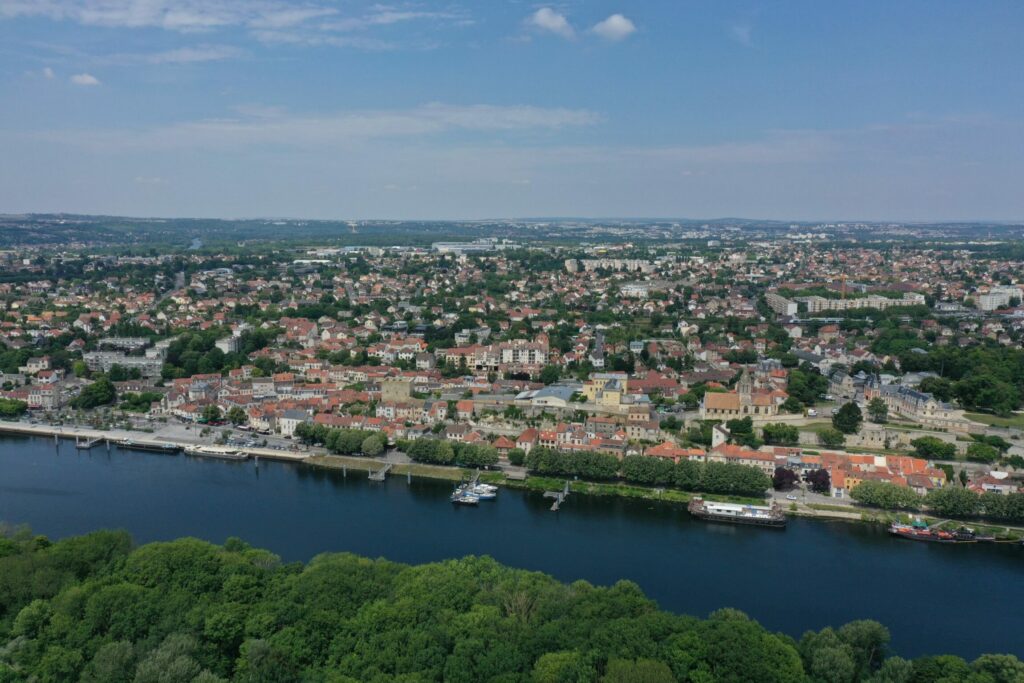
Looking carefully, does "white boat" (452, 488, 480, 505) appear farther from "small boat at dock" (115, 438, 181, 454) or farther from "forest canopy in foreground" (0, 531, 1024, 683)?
"small boat at dock" (115, 438, 181, 454)

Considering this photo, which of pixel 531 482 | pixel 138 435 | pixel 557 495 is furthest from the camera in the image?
pixel 138 435

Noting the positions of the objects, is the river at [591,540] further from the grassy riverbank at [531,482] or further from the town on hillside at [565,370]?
the town on hillside at [565,370]

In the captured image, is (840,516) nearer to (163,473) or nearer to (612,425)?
(612,425)

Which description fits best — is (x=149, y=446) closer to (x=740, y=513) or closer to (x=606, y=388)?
(x=606, y=388)

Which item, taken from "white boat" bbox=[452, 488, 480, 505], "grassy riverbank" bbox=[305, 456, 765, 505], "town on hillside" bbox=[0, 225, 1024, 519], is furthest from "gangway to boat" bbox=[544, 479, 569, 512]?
"white boat" bbox=[452, 488, 480, 505]

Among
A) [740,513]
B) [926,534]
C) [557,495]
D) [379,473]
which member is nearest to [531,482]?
[557,495]

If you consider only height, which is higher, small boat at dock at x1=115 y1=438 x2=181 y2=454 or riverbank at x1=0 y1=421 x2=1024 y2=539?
riverbank at x1=0 y1=421 x2=1024 y2=539
